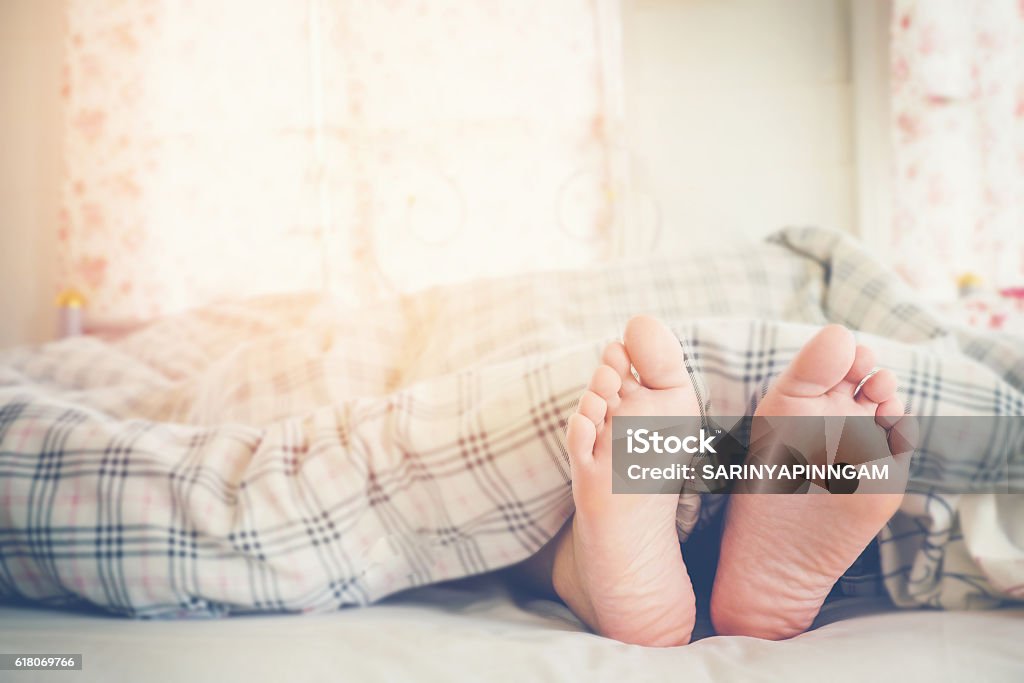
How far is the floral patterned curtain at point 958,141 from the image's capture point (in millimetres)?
1431

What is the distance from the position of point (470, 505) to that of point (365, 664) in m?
0.12

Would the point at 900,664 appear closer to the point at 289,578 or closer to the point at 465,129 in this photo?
the point at 289,578

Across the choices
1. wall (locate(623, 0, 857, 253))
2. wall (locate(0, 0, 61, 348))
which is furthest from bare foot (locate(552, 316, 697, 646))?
wall (locate(0, 0, 61, 348))

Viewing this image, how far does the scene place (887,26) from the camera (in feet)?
5.10

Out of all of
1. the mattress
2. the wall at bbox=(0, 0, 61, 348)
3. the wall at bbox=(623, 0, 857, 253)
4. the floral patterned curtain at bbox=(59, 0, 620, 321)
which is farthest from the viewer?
the wall at bbox=(0, 0, 61, 348)

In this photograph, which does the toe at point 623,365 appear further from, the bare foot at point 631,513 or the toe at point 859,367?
the toe at point 859,367

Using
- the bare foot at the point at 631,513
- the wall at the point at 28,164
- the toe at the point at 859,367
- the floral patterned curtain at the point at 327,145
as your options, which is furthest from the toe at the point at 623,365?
the wall at the point at 28,164

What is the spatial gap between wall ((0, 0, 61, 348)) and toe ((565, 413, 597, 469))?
1.94 m

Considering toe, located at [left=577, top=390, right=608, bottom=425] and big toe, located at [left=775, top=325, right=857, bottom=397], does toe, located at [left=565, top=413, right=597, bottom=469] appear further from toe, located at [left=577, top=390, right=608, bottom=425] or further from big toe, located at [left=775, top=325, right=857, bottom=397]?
big toe, located at [left=775, top=325, right=857, bottom=397]

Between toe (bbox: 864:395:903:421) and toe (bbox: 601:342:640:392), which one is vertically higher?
toe (bbox: 601:342:640:392)

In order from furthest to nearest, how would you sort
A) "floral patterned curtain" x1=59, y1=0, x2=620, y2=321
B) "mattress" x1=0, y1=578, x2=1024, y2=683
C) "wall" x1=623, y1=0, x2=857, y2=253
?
"wall" x1=623, y1=0, x2=857, y2=253 < "floral patterned curtain" x1=59, y1=0, x2=620, y2=321 < "mattress" x1=0, y1=578, x2=1024, y2=683

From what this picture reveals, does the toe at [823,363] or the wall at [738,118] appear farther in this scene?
the wall at [738,118]

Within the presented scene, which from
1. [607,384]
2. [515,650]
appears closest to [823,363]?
[607,384]

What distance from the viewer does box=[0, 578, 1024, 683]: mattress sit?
0.32 metres
